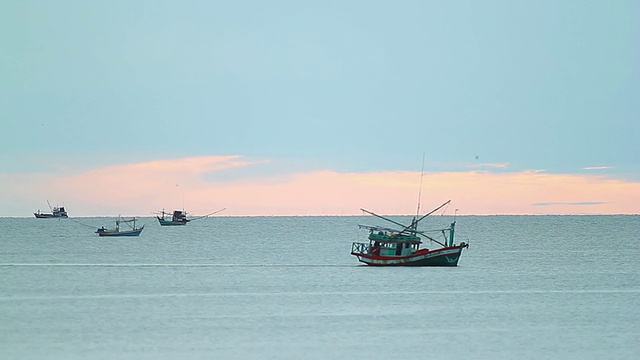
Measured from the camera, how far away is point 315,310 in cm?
5072

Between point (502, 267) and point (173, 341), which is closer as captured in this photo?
point (173, 341)

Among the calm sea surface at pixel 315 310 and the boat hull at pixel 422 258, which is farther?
the boat hull at pixel 422 258

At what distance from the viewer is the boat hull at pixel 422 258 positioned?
74.9m

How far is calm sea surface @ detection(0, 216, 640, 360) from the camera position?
38.7 metres

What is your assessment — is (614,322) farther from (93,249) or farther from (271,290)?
(93,249)

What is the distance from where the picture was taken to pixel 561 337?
41.7m

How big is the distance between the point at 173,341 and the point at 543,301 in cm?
2419

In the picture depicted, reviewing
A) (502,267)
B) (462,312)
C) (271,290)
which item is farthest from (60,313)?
(502,267)

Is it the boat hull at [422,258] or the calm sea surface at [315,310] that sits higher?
the boat hull at [422,258]

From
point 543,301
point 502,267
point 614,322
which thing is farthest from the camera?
point 502,267

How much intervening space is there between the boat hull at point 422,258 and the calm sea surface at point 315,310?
69cm

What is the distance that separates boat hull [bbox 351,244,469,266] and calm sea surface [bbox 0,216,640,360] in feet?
2.26

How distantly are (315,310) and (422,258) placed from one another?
25842 mm

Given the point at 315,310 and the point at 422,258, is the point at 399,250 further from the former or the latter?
the point at 315,310
